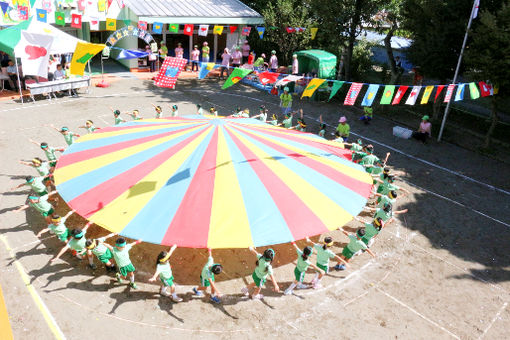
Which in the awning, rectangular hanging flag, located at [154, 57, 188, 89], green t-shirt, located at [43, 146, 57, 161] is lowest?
green t-shirt, located at [43, 146, 57, 161]

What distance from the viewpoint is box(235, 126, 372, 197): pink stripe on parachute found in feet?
31.2

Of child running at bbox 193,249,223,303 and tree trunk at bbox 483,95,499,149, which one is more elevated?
tree trunk at bbox 483,95,499,149

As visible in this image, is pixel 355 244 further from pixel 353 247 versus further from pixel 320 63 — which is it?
pixel 320 63

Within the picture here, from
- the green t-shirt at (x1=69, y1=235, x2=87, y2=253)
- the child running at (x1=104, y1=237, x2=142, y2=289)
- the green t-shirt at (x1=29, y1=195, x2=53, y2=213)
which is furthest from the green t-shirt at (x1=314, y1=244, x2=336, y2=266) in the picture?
the green t-shirt at (x1=29, y1=195, x2=53, y2=213)

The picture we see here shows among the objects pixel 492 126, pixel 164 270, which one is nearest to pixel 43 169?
pixel 164 270

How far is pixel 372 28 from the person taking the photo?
21328mm

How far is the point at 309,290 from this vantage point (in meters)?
8.50

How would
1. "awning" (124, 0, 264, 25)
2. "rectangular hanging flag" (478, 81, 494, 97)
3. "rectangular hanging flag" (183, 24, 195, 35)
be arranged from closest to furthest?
"rectangular hanging flag" (478, 81, 494, 97)
"awning" (124, 0, 264, 25)
"rectangular hanging flag" (183, 24, 195, 35)

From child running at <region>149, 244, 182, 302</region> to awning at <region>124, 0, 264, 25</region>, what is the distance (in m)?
17.8

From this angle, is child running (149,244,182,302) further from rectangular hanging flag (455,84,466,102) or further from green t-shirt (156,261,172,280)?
rectangular hanging flag (455,84,466,102)

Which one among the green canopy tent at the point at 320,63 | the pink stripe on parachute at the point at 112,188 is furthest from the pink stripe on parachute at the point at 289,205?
the green canopy tent at the point at 320,63

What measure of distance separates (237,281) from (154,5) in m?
19.7

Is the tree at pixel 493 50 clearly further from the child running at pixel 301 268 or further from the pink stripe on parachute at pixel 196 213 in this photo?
the pink stripe on parachute at pixel 196 213

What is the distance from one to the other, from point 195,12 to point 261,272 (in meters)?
20.2
